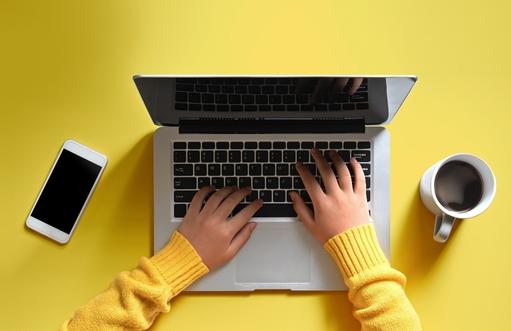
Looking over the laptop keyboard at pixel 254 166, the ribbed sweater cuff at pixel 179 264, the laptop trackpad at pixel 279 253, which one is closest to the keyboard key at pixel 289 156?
the laptop keyboard at pixel 254 166

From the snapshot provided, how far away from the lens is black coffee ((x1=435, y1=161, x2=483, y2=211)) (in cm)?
82

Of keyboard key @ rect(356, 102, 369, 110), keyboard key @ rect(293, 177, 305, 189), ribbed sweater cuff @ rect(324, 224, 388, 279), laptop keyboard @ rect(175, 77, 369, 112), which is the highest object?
laptop keyboard @ rect(175, 77, 369, 112)

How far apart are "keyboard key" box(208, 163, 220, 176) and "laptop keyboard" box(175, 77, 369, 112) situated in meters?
0.09

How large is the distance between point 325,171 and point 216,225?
20cm

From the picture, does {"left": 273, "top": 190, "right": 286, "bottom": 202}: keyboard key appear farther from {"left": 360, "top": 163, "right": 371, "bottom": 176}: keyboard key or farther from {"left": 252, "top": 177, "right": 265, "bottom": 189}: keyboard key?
{"left": 360, "top": 163, "right": 371, "bottom": 176}: keyboard key

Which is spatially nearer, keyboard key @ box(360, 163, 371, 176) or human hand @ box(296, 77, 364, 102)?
human hand @ box(296, 77, 364, 102)

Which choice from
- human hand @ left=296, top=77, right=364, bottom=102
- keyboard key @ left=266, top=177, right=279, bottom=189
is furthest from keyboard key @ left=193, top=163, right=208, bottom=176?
human hand @ left=296, top=77, right=364, bottom=102

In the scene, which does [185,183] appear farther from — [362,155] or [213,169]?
[362,155]

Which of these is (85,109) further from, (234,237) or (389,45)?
(389,45)

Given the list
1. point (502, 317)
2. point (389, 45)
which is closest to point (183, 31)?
point (389, 45)

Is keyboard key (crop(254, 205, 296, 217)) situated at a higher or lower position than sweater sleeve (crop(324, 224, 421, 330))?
higher

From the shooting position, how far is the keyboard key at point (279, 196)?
0.85 metres

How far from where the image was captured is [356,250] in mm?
829

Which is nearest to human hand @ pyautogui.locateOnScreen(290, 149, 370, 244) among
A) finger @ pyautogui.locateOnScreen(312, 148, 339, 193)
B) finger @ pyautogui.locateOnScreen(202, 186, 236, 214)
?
finger @ pyautogui.locateOnScreen(312, 148, 339, 193)
